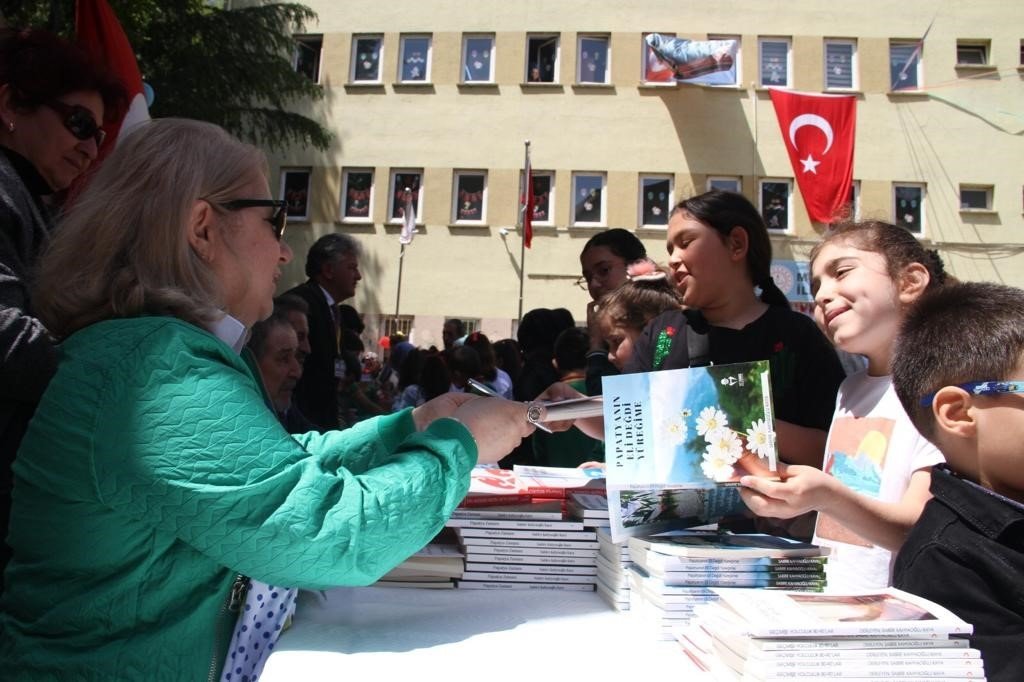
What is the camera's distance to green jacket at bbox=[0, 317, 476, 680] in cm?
106

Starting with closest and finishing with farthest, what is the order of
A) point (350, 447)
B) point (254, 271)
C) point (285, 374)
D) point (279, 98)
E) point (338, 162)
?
point (254, 271), point (350, 447), point (285, 374), point (279, 98), point (338, 162)

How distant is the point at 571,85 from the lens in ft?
61.2

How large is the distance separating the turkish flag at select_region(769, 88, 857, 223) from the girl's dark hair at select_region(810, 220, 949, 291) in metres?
13.3

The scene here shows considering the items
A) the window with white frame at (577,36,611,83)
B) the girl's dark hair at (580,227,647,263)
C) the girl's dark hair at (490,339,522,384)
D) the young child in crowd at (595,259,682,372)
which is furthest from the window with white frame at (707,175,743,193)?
the young child in crowd at (595,259,682,372)

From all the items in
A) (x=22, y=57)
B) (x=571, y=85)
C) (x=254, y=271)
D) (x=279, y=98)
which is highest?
(x=571, y=85)

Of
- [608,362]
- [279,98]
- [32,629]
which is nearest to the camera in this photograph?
[32,629]

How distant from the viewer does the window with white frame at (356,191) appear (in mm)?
19203

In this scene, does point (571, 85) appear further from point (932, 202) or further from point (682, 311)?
point (682, 311)

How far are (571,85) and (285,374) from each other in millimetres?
16540

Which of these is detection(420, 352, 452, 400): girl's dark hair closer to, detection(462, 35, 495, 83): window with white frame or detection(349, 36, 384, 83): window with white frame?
detection(462, 35, 495, 83): window with white frame

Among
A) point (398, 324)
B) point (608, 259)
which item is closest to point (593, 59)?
point (398, 324)

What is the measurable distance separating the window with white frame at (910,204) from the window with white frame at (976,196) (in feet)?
2.96

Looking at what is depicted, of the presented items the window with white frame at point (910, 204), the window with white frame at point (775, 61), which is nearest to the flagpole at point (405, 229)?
the window with white frame at point (775, 61)

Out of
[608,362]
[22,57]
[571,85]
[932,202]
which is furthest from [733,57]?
[22,57]
